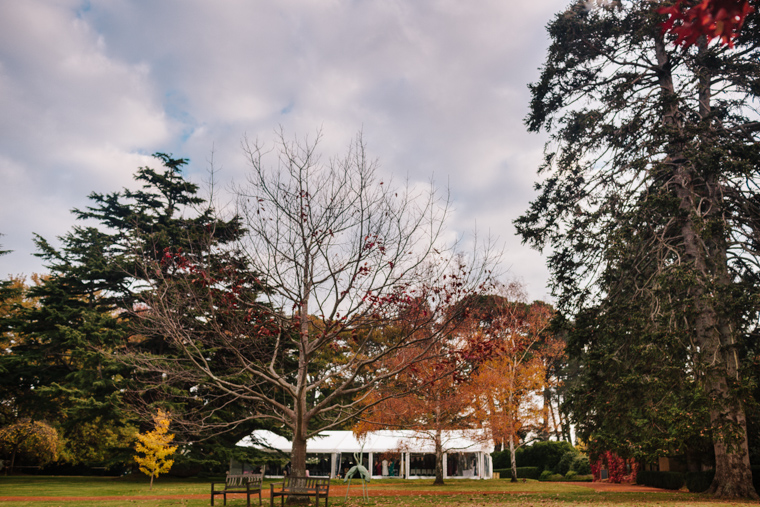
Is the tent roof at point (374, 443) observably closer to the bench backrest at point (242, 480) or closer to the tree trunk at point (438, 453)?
the tree trunk at point (438, 453)

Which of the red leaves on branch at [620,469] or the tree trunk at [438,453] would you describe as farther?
the red leaves on branch at [620,469]

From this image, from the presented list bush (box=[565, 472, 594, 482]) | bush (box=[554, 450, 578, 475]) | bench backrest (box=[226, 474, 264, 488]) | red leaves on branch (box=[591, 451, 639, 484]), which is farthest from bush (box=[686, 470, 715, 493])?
bench backrest (box=[226, 474, 264, 488])

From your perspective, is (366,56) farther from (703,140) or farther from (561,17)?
(703,140)

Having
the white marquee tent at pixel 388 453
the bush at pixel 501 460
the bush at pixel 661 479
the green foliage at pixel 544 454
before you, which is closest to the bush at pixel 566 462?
the green foliage at pixel 544 454

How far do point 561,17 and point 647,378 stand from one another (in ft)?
38.0

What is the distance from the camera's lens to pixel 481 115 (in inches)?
540

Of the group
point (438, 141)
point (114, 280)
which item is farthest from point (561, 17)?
point (114, 280)

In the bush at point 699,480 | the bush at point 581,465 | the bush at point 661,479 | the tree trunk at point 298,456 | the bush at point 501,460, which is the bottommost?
the bush at point 501,460

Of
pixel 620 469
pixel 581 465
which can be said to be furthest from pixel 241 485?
pixel 581 465

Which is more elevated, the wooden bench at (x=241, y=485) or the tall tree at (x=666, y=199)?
the tall tree at (x=666, y=199)

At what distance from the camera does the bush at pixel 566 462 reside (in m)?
30.1

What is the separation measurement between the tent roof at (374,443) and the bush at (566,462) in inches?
199

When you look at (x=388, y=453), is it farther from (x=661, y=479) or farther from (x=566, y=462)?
(x=661, y=479)

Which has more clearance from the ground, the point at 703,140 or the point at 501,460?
the point at 703,140
